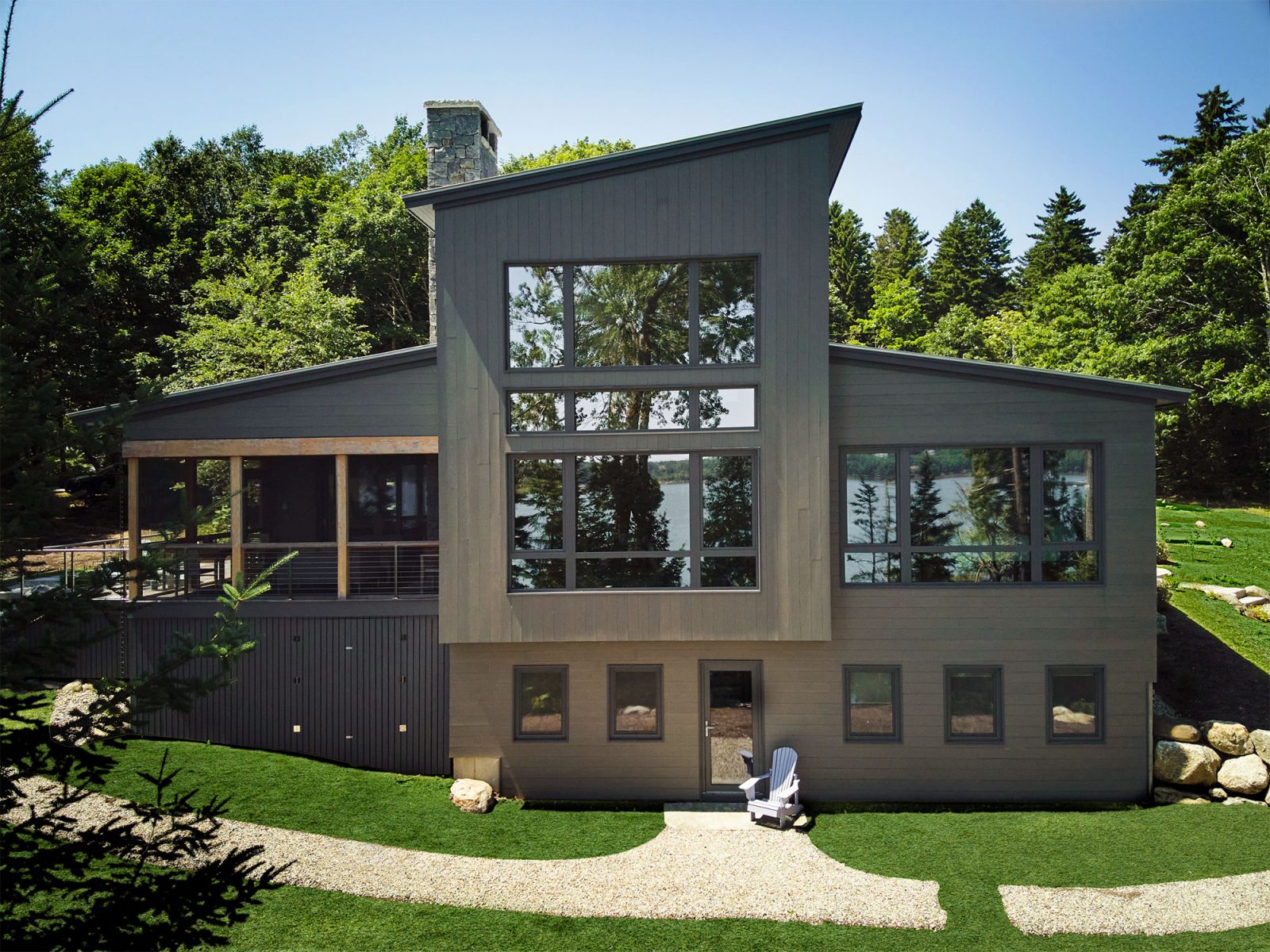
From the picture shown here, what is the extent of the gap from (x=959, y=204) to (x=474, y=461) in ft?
166

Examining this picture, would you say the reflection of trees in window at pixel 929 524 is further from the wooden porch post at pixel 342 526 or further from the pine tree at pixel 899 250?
the pine tree at pixel 899 250

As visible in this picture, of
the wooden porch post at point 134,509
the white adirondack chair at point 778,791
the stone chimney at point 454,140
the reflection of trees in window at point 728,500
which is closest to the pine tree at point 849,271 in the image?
the stone chimney at point 454,140

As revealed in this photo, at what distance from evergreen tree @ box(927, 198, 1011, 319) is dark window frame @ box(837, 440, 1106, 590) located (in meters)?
40.0

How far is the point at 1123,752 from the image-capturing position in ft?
40.9

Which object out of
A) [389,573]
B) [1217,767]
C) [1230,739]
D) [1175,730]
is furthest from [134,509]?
[1230,739]

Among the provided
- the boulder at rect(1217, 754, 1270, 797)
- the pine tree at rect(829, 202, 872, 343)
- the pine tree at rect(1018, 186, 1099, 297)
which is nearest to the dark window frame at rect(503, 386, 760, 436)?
the boulder at rect(1217, 754, 1270, 797)

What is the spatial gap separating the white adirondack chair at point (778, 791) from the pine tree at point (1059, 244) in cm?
3931

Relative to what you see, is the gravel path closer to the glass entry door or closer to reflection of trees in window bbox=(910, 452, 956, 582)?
the glass entry door

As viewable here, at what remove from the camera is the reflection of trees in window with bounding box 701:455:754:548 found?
489 inches

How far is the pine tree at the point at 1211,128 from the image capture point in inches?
1339

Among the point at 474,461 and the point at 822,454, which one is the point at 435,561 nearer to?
the point at 474,461

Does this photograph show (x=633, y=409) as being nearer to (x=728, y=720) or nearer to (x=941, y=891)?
(x=728, y=720)

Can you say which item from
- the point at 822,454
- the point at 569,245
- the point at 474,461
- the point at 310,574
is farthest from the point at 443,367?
the point at 822,454

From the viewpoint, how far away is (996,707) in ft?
41.2
